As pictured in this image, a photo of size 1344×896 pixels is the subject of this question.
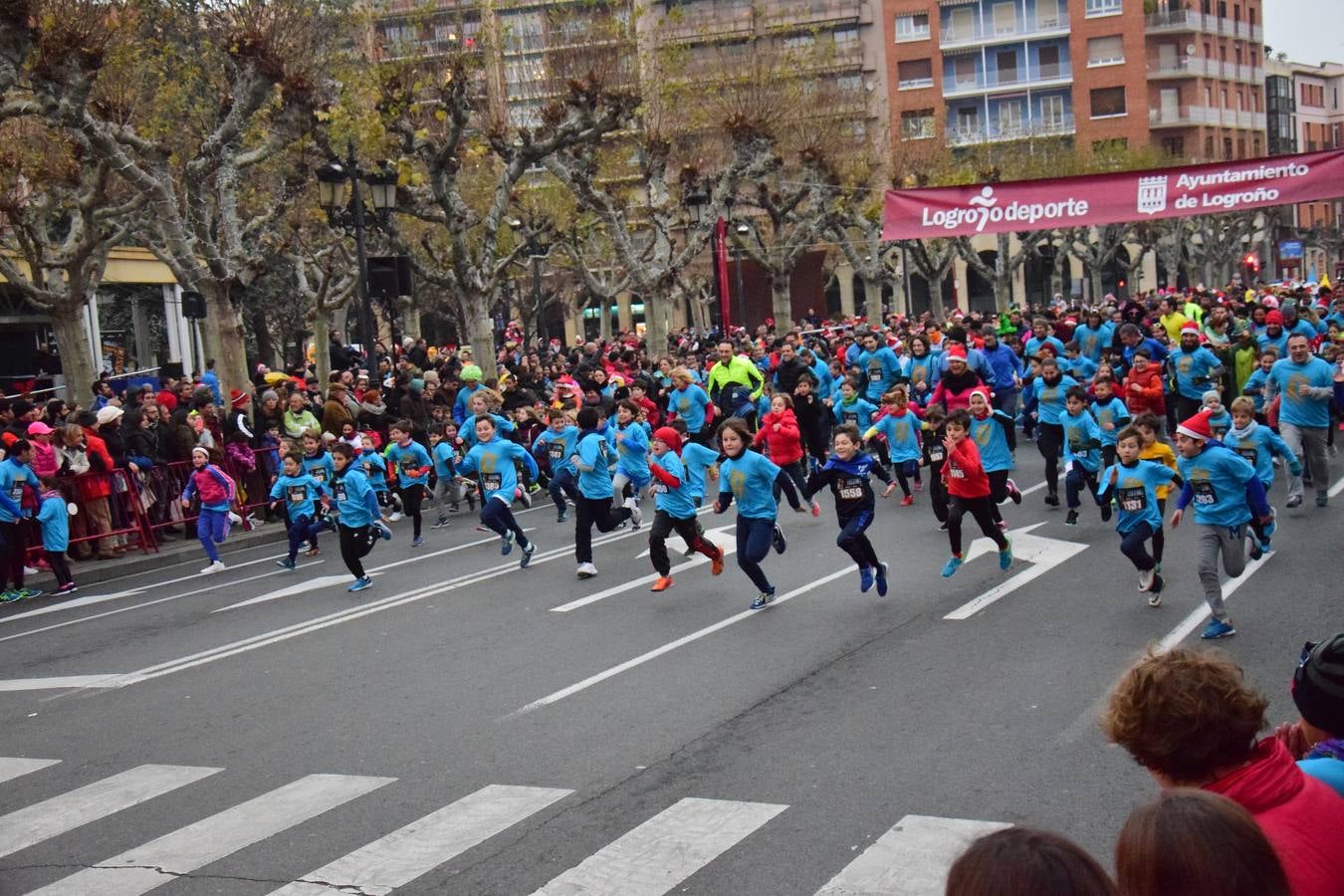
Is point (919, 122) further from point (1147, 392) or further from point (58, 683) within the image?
point (58, 683)

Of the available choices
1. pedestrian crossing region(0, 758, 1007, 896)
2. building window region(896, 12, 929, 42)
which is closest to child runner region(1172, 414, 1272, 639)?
pedestrian crossing region(0, 758, 1007, 896)

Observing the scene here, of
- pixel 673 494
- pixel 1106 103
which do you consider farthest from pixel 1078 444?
pixel 1106 103

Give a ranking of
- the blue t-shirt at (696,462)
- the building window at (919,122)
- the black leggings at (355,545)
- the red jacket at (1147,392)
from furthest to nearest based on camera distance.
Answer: the building window at (919,122), the red jacket at (1147,392), the black leggings at (355,545), the blue t-shirt at (696,462)

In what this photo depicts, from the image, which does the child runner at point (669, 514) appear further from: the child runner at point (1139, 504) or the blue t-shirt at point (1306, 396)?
the blue t-shirt at point (1306, 396)

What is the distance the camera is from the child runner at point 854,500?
12055 mm

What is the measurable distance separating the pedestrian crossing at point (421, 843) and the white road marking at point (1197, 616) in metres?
3.43

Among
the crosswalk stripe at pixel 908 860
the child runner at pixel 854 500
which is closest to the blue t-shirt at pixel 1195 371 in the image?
the child runner at pixel 854 500

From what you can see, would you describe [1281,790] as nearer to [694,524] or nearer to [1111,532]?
[694,524]

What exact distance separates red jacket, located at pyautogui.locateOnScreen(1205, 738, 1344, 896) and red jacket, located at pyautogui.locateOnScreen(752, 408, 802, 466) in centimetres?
1171

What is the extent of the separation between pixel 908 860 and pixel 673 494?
23.5ft

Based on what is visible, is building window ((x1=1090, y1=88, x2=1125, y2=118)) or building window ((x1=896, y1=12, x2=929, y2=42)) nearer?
building window ((x1=1090, y1=88, x2=1125, y2=118))

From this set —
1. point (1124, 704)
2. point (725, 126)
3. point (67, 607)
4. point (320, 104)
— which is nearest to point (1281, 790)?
point (1124, 704)

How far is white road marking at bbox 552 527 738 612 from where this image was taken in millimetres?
12812

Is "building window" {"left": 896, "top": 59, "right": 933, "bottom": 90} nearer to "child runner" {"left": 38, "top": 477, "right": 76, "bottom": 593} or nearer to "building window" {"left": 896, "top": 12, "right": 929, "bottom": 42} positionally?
"building window" {"left": 896, "top": 12, "right": 929, "bottom": 42}
